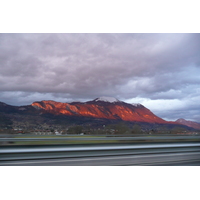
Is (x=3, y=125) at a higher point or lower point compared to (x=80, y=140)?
higher

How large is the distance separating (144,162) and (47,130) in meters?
10.4

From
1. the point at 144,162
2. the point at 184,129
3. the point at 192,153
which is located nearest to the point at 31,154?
the point at 144,162

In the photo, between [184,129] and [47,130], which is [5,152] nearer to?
[47,130]

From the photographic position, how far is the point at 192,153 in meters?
9.26

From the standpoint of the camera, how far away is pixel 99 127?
18.0m

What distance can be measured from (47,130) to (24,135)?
1766mm

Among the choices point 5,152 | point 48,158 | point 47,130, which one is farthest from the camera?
point 47,130

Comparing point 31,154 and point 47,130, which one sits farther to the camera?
point 47,130

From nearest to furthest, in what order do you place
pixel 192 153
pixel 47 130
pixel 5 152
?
pixel 5 152, pixel 192 153, pixel 47 130

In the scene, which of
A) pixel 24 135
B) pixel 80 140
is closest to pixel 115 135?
pixel 80 140

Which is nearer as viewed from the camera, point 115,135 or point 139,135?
point 115,135

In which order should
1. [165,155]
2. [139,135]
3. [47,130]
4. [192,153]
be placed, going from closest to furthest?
[165,155]
[192,153]
[47,130]
[139,135]

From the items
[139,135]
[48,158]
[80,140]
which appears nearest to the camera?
[48,158]

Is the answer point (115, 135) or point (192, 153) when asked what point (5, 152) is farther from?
point (115, 135)
